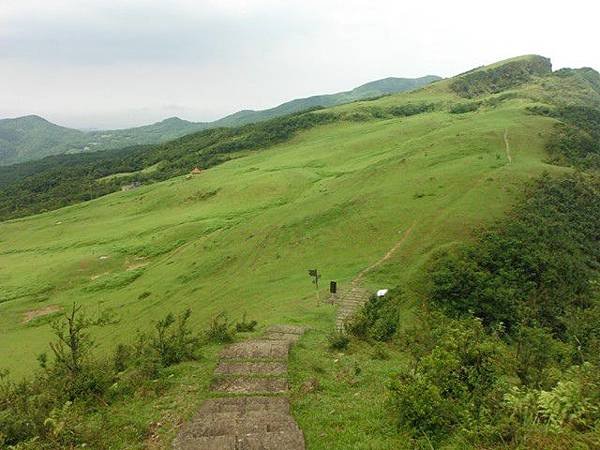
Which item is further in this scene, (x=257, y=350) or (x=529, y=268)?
(x=529, y=268)

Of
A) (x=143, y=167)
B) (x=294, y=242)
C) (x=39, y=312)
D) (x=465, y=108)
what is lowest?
(x=39, y=312)

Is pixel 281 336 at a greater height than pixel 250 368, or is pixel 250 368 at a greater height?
pixel 250 368

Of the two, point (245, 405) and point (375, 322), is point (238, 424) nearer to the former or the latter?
point (245, 405)

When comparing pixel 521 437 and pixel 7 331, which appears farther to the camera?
pixel 7 331

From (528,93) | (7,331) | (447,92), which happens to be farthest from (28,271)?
(447,92)

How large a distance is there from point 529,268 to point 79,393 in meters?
25.5

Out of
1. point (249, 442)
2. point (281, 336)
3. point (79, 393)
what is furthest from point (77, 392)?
point (281, 336)

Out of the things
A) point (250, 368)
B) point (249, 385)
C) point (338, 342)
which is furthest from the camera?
point (338, 342)

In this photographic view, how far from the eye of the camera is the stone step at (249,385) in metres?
13.5

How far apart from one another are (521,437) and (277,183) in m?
61.0

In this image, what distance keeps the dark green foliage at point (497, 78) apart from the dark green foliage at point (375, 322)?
13591cm

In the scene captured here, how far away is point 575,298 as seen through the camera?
2784 cm

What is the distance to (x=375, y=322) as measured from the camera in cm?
2036

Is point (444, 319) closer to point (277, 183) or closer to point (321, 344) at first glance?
point (321, 344)
